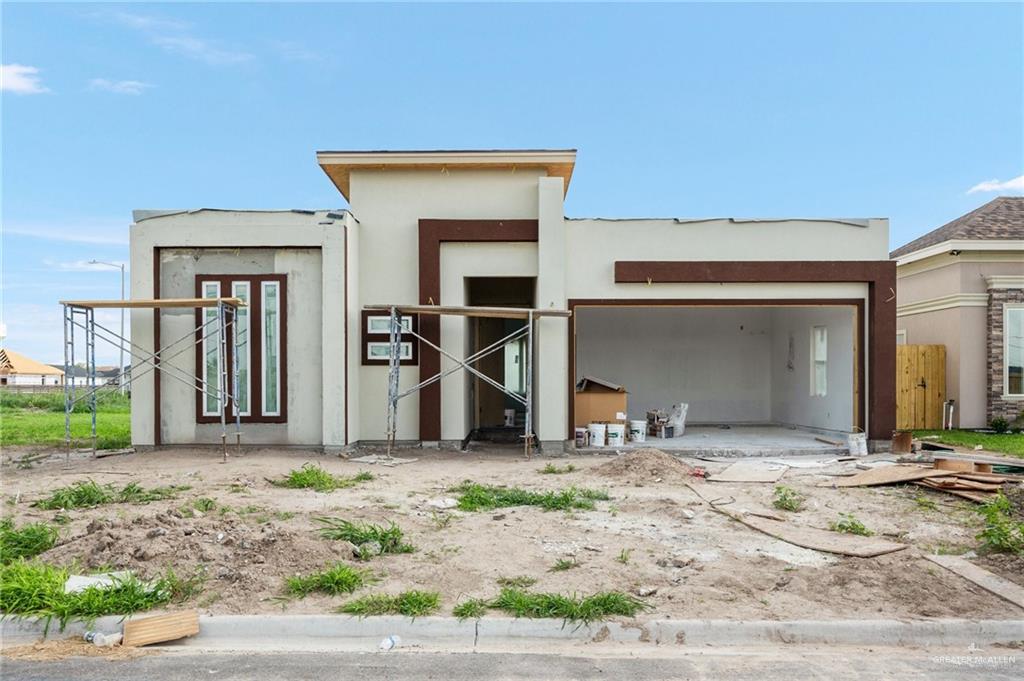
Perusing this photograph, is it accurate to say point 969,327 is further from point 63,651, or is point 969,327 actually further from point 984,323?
point 63,651

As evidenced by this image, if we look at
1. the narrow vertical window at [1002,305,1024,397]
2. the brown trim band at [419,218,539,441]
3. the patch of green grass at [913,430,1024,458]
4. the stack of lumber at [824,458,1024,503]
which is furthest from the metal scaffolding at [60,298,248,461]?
the narrow vertical window at [1002,305,1024,397]

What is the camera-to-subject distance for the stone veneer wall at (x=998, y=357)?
1689 cm

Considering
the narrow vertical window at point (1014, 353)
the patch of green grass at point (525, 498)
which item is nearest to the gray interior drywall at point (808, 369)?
the narrow vertical window at point (1014, 353)

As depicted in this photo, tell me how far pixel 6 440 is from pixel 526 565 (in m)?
14.5

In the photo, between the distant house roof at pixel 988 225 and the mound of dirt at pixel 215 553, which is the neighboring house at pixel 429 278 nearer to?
the distant house roof at pixel 988 225

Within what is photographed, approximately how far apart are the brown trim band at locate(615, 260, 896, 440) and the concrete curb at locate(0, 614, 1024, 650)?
372 inches

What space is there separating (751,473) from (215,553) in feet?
27.1

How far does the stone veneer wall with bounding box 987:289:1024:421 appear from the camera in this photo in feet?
55.4

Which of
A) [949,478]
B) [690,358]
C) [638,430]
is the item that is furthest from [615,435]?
[949,478]

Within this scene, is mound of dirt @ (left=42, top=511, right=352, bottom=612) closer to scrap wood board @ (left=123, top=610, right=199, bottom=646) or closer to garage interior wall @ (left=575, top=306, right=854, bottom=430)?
scrap wood board @ (left=123, top=610, right=199, bottom=646)

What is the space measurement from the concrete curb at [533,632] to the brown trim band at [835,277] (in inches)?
372

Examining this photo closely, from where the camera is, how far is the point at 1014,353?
1706 cm

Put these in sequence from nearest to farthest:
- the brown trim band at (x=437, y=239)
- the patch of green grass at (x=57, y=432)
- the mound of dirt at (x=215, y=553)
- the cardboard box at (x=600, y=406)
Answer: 1. the mound of dirt at (x=215, y=553)
2. the brown trim band at (x=437, y=239)
3. the cardboard box at (x=600, y=406)
4. the patch of green grass at (x=57, y=432)

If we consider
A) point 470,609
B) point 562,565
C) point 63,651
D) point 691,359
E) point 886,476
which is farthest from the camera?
point 691,359
